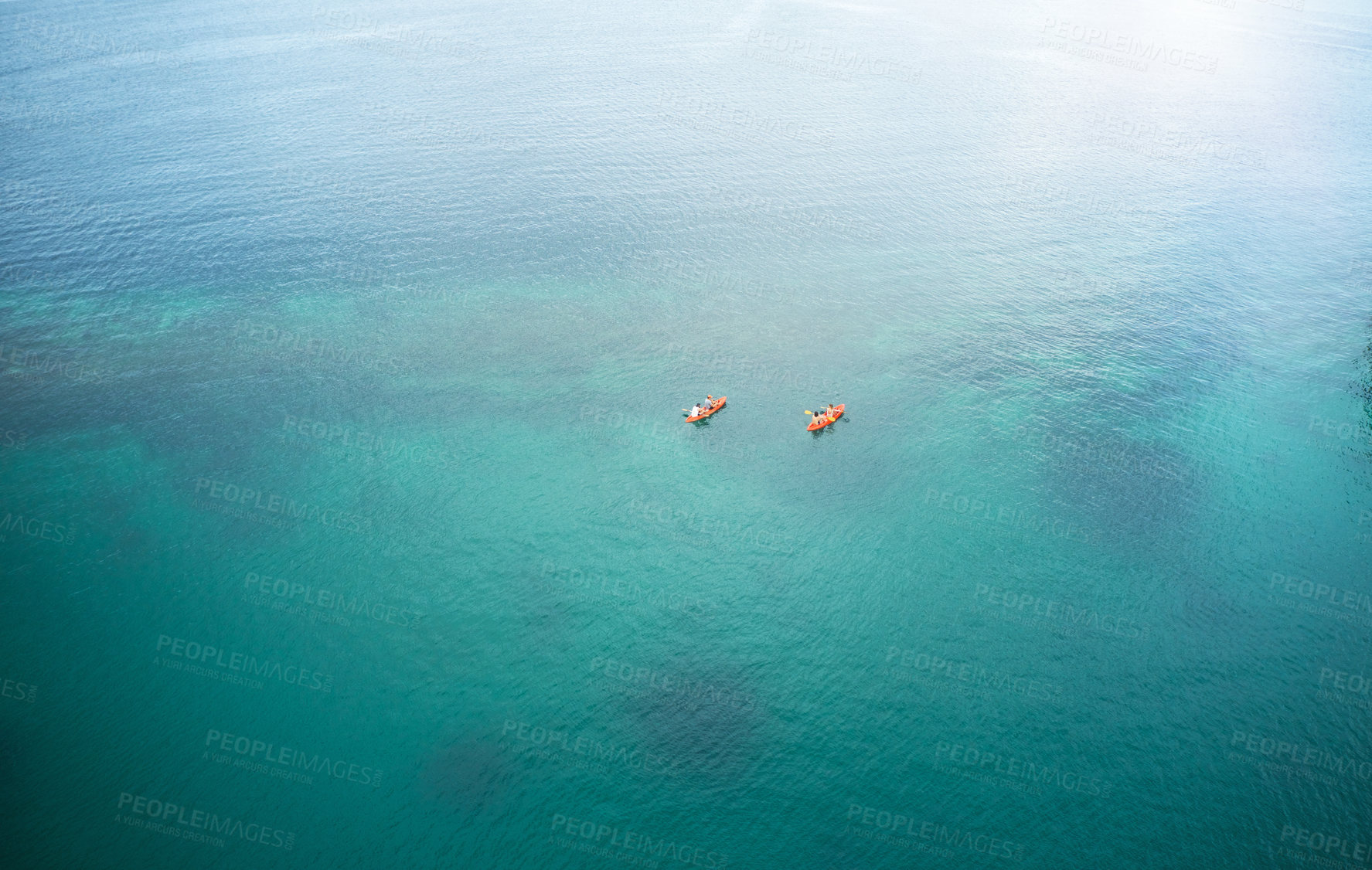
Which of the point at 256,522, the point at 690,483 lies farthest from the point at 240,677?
the point at 690,483

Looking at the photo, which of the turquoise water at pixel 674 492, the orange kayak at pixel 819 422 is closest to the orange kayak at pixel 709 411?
the turquoise water at pixel 674 492

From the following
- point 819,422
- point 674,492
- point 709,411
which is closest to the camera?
point 674,492

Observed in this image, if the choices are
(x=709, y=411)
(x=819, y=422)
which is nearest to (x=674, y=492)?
(x=709, y=411)

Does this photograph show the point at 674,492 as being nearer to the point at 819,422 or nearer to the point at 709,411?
the point at 709,411

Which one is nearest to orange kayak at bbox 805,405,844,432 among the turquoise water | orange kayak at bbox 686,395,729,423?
the turquoise water

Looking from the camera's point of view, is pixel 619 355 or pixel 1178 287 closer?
pixel 619 355

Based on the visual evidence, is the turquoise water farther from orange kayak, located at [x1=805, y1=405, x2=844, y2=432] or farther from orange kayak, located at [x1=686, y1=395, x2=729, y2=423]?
orange kayak, located at [x1=805, y1=405, x2=844, y2=432]

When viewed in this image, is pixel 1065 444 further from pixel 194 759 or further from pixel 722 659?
pixel 194 759

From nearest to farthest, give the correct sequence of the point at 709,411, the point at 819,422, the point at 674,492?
the point at 674,492
the point at 819,422
the point at 709,411

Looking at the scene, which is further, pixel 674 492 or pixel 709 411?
pixel 709 411
